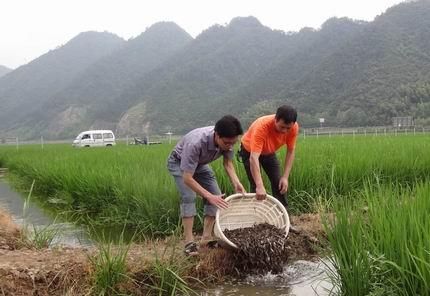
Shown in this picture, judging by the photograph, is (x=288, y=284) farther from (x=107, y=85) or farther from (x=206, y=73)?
(x=107, y=85)

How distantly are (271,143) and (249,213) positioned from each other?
1.95 feet

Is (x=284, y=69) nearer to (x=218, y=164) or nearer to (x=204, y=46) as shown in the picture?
(x=204, y=46)

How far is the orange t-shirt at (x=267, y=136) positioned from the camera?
3838mm

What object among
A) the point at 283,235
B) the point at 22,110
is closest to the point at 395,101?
the point at 283,235

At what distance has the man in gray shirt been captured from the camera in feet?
10.5

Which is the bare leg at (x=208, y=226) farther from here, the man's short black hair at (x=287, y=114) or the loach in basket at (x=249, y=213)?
the man's short black hair at (x=287, y=114)

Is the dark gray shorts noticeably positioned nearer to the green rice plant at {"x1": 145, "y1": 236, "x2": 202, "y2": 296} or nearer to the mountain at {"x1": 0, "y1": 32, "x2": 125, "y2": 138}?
the green rice plant at {"x1": 145, "y1": 236, "x2": 202, "y2": 296}

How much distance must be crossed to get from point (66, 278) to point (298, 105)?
122 ft

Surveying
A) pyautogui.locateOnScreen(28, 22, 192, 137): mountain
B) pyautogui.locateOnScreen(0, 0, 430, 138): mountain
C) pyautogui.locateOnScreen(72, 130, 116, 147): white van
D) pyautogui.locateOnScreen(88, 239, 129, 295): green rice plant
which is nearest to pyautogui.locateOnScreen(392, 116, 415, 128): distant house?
pyautogui.locateOnScreen(0, 0, 430, 138): mountain

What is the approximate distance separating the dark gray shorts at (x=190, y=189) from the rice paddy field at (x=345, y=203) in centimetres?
94

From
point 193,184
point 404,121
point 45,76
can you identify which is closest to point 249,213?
point 193,184

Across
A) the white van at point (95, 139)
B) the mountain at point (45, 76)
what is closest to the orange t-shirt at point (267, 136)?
the white van at point (95, 139)

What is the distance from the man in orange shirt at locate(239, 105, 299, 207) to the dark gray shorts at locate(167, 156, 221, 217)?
1.11 feet

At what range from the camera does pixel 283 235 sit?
3484 millimetres
